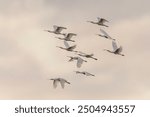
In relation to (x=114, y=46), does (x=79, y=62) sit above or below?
below

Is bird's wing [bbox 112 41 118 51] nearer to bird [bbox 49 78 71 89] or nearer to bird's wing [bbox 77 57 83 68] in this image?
bird's wing [bbox 77 57 83 68]

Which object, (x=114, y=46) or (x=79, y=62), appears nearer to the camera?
(x=79, y=62)

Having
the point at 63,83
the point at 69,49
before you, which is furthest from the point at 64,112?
the point at 69,49

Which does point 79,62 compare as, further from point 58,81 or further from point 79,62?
point 58,81

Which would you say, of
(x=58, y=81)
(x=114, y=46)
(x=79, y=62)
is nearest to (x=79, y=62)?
(x=79, y=62)

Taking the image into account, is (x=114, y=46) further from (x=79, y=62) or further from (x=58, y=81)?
(x=58, y=81)

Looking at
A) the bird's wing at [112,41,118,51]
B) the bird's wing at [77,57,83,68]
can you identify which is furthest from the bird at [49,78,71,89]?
the bird's wing at [112,41,118,51]

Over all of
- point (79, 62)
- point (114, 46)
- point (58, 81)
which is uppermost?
point (114, 46)

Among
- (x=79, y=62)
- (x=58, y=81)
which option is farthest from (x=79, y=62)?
(x=58, y=81)

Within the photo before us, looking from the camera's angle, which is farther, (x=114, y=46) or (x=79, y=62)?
(x=114, y=46)

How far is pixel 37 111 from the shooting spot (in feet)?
358

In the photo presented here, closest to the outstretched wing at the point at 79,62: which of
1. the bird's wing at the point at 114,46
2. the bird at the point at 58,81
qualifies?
the bird at the point at 58,81

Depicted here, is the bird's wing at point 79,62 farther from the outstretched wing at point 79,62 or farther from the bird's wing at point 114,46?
the bird's wing at point 114,46

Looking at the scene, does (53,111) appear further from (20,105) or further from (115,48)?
(115,48)
